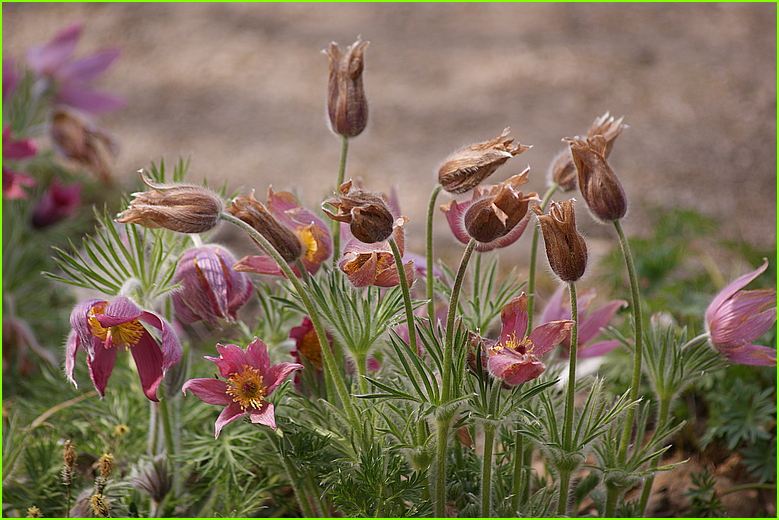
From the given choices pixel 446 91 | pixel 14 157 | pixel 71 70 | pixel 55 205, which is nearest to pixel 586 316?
pixel 14 157

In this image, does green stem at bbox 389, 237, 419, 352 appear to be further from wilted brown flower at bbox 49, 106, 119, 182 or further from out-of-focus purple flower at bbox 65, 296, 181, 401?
wilted brown flower at bbox 49, 106, 119, 182

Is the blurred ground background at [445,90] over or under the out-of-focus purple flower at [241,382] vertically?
over

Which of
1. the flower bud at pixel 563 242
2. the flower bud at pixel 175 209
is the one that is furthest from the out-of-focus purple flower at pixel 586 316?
the flower bud at pixel 175 209

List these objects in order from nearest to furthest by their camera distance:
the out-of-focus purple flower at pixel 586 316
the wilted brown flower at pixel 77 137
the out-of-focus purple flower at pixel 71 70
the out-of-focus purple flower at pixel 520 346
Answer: the out-of-focus purple flower at pixel 520 346 < the out-of-focus purple flower at pixel 586 316 < the wilted brown flower at pixel 77 137 < the out-of-focus purple flower at pixel 71 70

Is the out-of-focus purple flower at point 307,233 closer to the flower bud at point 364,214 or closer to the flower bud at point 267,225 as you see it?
the flower bud at point 267,225

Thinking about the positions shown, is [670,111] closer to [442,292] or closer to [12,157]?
[442,292]

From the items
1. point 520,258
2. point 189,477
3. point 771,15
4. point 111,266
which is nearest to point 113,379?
point 189,477
